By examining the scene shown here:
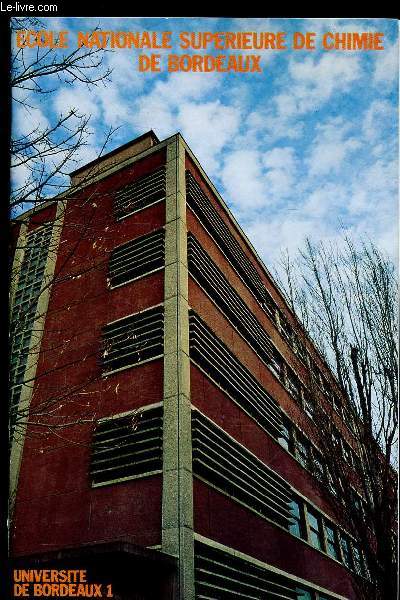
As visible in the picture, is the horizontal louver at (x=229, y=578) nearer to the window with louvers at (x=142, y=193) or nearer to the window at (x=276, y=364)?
the window at (x=276, y=364)

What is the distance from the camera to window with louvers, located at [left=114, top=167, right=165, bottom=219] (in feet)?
43.6

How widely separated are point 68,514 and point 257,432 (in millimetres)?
5280

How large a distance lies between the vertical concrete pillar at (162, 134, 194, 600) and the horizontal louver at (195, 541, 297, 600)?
1.50ft

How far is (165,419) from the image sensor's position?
29.5ft

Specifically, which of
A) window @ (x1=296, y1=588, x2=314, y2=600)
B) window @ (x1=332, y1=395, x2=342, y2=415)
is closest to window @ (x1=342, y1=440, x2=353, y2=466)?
window @ (x1=332, y1=395, x2=342, y2=415)

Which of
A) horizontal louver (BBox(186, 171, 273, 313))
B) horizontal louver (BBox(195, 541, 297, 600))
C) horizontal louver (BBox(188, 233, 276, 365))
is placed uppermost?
horizontal louver (BBox(186, 171, 273, 313))

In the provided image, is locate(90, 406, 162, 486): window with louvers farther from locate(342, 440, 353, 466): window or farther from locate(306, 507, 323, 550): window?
locate(306, 507, 323, 550): window

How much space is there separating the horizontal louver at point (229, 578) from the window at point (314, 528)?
4113 millimetres

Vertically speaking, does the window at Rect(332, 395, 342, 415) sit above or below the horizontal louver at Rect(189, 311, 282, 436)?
below

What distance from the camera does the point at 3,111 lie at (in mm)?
3078

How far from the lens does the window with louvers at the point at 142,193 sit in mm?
13297

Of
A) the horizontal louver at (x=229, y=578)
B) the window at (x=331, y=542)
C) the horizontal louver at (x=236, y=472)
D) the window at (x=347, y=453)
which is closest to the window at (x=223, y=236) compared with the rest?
the horizontal louver at (x=236, y=472)

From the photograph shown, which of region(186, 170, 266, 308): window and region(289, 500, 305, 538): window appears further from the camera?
region(186, 170, 266, 308): window
